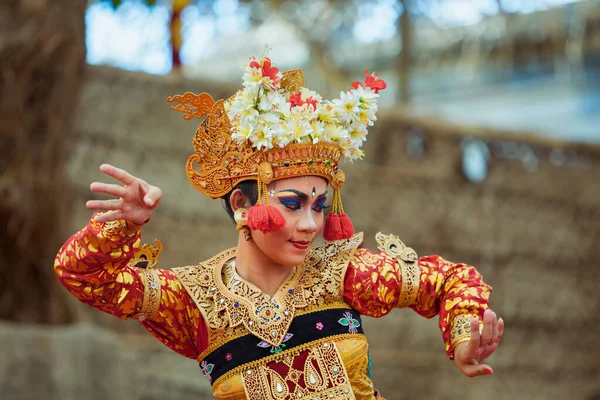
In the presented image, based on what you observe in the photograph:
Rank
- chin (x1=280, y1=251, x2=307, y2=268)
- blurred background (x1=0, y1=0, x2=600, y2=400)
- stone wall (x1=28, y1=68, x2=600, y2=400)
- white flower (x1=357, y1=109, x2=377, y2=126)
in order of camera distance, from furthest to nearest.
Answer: stone wall (x1=28, y1=68, x2=600, y2=400), blurred background (x1=0, y1=0, x2=600, y2=400), white flower (x1=357, y1=109, x2=377, y2=126), chin (x1=280, y1=251, x2=307, y2=268)

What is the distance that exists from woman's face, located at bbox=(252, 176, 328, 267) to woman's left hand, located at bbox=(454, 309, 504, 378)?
1.92 feet

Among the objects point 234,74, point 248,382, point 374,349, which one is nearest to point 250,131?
point 248,382

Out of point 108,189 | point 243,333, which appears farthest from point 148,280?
point 108,189

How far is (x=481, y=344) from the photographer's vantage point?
2605mm

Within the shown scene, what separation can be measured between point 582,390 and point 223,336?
6.12m

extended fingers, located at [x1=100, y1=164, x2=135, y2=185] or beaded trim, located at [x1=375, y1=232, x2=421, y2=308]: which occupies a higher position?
extended fingers, located at [x1=100, y1=164, x2=135, y2=185]

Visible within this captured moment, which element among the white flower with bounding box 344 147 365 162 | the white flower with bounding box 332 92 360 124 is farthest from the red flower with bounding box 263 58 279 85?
the white flower with bounding box 344 147 365 162

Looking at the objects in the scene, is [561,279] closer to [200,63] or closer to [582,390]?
[582,390]

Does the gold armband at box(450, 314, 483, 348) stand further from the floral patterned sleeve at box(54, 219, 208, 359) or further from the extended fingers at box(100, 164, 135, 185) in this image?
the extended fingers at box(100, 164, 135, 185)

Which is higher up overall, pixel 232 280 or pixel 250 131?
pixel 250 131

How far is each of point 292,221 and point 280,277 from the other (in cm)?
25

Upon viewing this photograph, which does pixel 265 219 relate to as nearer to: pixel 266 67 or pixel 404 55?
pixel 266 67

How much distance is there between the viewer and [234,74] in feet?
35.1

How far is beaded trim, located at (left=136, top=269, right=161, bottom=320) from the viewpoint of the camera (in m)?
2.79
